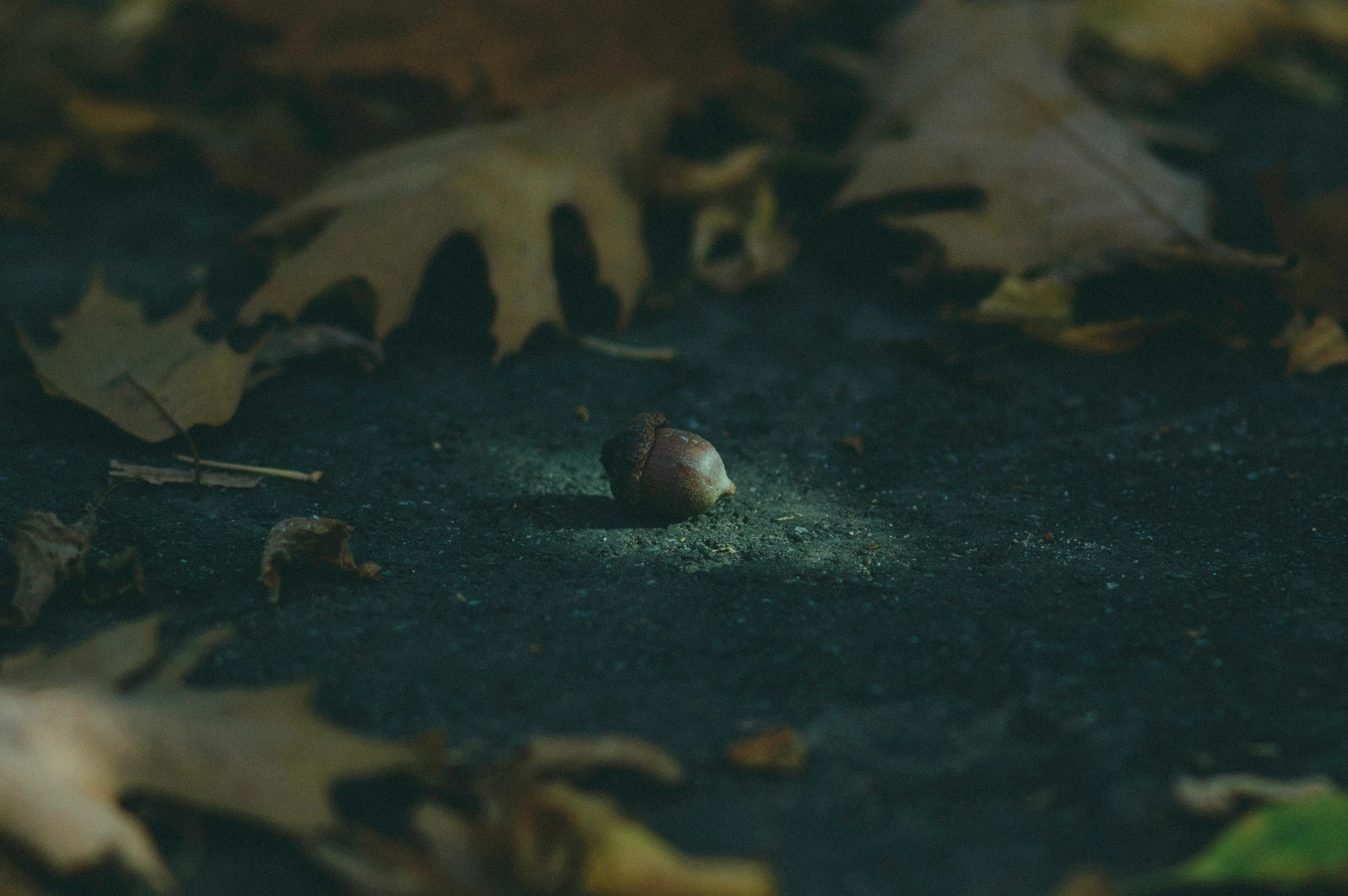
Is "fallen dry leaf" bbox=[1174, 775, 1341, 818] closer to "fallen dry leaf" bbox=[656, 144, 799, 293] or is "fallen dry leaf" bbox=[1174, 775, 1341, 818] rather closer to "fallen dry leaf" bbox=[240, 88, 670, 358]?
"fallen dry leaf" bbox=[240, 88, 670, 358]

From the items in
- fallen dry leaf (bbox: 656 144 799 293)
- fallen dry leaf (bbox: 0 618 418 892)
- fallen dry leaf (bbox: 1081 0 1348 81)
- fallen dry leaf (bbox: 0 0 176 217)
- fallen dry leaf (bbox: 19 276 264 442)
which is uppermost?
fallen dry leaf (bbox: 1081 0 1348 81)

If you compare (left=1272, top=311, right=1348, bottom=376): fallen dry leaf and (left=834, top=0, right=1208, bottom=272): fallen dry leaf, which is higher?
(left=834, top=0, right=1208, bottom=272): fallen dry leaf

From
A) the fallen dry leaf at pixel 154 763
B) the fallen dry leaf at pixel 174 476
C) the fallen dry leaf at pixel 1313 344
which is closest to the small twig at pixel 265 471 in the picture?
the fallen dry leaf at pixel 174 476

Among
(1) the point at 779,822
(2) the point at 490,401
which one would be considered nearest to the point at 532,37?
(2) the point at 490,401

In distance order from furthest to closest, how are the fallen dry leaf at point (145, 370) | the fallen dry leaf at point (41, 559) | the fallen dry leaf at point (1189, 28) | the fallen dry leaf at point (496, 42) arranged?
the fallen dry leaf at point (1189, 28), the fallen dry leaf at point (496, 42), the fallen dry leaf at point (145, 370), the fallen dry leaf at point (41, 559)

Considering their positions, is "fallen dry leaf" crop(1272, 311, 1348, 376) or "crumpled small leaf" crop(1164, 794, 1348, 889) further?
"fallen dry leaf" crop(1272, 311, 1348, 376)

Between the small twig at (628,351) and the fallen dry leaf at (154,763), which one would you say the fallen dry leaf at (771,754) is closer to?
the fallen dry leaf at (154,763)

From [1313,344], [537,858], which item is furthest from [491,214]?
[1313,344]

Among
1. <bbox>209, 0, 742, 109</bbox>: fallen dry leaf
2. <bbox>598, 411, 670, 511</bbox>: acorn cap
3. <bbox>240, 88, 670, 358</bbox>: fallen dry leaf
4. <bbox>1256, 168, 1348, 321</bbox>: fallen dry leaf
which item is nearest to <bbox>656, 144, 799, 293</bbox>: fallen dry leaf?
<bbox>240, 88, 670, 358</bbox>: fallen dry leaf
